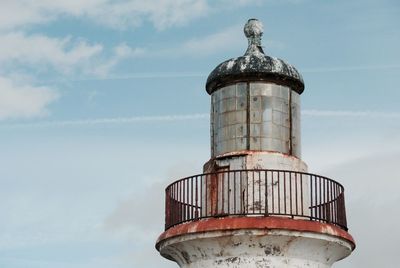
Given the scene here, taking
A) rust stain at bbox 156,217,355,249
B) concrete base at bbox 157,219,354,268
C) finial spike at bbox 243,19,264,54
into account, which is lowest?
concrete base at bbox 157,219,354,268

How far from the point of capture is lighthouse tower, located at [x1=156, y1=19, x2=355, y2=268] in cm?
1409

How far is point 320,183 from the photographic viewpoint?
14.5 m

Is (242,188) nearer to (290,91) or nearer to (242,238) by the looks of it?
(242,238)

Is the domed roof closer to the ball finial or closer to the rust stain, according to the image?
the ball finial

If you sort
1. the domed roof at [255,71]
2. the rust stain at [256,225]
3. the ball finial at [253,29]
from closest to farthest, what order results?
1. the rust stain at [256,225]
2. the domed roof at [255,71]
3. the ball finial at [253,29]

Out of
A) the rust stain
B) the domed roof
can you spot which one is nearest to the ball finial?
the domed roof

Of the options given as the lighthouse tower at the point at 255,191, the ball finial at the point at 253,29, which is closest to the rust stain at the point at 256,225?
the lighthouse tower at the point at 255,191

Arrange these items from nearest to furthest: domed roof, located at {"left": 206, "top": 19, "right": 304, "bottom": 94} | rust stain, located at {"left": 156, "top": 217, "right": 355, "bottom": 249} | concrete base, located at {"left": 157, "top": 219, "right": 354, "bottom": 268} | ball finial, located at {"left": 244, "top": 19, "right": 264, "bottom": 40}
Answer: rust stain, located at {"left": 156, "top": 217, "right": 355, "bottom": 249} → concrete base, located at {"left": 157, "top": 219, "right": 354, "bottom": 268} → domed roof, located at {"left": 206, "top": 19, "right": 304, "bottom": 94} → ball finial, located at {"left": 244, "top": 19, "right": 264, "bottom": 40}

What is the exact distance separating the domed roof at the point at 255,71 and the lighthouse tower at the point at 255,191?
14 mm

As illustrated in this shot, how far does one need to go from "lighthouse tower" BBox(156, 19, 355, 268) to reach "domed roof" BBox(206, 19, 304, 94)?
14mm

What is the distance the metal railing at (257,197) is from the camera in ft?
47.1

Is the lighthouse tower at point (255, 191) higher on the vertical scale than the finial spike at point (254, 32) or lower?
lower

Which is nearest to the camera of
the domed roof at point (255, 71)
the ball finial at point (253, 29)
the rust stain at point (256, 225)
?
the rust stain at point (256, 225)

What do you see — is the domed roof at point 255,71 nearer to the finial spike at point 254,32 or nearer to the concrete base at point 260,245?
the finial spike at point 254,32
